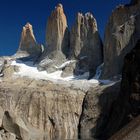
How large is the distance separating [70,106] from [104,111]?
628 cm

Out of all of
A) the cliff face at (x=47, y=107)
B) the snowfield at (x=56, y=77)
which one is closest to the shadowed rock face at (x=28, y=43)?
the snowfield at (x=56, y=77)

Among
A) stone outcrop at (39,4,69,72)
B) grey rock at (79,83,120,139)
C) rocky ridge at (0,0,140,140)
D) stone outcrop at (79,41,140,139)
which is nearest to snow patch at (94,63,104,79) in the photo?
rocky ridge at (0,0,140,140)

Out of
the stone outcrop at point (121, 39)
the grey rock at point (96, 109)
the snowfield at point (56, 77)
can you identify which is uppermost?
the stone outcrop at point (121, 39)

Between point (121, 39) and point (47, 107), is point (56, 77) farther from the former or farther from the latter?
point (121, 39)

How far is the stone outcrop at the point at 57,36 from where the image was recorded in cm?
8956

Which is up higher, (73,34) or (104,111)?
(73,34)

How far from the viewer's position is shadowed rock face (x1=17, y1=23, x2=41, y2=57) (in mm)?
100294

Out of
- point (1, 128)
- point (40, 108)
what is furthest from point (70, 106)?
point (1, 128)

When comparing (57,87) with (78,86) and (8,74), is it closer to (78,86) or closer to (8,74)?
(78,86)

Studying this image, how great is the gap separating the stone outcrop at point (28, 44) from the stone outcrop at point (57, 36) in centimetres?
725

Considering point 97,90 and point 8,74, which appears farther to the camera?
point 8,74

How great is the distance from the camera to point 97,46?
87.0 metres

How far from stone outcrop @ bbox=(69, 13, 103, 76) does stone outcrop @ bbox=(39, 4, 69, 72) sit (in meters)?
2.09

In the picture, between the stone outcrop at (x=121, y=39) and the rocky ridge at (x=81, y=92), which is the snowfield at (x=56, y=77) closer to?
the rocky ridge at (x=81, y=92)
